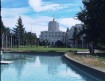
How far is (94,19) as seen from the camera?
1818 inches

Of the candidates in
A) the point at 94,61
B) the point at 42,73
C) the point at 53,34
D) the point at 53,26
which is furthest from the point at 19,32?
the point at 42,73

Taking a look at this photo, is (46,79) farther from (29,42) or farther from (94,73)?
(29,42)

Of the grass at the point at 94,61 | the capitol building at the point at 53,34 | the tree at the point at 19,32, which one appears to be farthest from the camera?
the capitol building at the point at 53,34

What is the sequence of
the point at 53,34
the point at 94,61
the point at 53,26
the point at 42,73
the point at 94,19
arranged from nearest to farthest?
the point at 42,73 < the point at 94,61 < the point at 94,19 < the point at 53,34 < the point at 53,26

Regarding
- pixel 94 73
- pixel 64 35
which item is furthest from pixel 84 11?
pixel 64 35

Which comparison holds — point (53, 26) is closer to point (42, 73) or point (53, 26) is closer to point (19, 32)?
point (19, 32)

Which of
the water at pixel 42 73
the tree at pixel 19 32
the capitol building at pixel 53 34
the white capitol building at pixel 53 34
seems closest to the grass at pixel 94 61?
the water at pixel 42 73

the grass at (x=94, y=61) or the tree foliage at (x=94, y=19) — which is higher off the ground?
the tree foliage at (x=94, y=19)

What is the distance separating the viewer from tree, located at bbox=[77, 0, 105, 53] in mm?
45250

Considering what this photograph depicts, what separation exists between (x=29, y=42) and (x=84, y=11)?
3525 inches

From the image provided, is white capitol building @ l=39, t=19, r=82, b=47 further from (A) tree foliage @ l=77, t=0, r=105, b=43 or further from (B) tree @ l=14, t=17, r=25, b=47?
(A) tree foliage @ l=77, t=0, r=105, b=43

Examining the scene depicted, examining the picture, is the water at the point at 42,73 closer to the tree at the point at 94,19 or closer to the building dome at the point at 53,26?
the tree at the point at 94,19

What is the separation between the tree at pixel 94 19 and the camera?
148ft

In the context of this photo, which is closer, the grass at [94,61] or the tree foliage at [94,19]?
the grass at [94,61]
